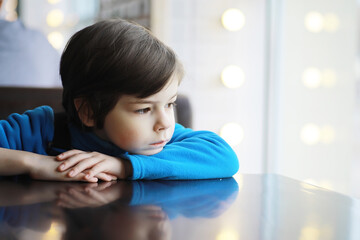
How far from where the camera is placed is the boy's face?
2.78 ft

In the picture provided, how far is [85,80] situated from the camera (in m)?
0.88

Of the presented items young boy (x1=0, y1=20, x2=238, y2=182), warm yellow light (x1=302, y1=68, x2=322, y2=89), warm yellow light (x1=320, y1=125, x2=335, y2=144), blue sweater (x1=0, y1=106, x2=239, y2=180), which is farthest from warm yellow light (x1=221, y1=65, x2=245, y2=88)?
young boy (x1=0, y1=20, x2=238, y2=182)

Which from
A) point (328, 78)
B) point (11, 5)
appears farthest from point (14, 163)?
point (11, 5)

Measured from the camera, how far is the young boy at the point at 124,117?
803mm

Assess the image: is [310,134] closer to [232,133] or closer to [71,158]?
[232,133]

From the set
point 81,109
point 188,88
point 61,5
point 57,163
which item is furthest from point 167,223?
point 61,5

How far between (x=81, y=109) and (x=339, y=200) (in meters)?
0.56

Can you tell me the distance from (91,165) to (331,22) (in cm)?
205

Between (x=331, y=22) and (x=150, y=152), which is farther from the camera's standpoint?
(x=331, y=22)

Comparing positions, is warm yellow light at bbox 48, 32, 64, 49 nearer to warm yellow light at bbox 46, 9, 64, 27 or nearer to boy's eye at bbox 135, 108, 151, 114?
warm yellow light at bbox 46, 9, 64, 27

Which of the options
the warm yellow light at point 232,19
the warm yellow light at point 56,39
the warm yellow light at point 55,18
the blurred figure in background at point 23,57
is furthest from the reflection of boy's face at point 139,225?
the warm yellow light at point 55,18

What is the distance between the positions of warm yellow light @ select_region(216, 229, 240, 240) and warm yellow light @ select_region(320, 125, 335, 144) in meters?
2.20

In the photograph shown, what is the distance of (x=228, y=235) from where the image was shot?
414 millimetres

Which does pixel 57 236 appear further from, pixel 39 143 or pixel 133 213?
pixel 39 143
